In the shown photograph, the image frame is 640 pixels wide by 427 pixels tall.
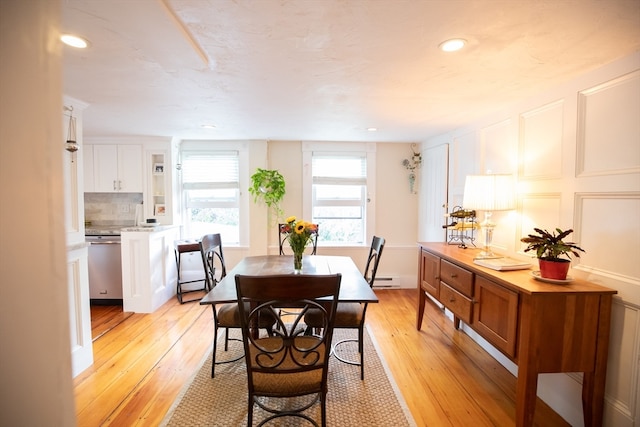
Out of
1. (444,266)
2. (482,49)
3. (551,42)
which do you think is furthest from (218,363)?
(551,42)

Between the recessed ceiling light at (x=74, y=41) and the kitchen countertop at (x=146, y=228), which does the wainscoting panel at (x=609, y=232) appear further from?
the kitchen countertop at (x=146, y=228)

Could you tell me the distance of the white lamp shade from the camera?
87.0 inches

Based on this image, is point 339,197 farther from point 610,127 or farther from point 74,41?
point 74,41

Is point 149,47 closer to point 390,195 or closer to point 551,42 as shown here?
point 551,42

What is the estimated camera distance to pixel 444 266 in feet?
8.33

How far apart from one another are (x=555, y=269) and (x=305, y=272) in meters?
1.63

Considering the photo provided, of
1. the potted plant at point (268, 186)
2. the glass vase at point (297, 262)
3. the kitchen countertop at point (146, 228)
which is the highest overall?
the potted plant at point (268, 186)

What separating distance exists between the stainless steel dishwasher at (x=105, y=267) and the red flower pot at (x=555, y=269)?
4188mm

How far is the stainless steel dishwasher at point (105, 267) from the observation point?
3605 millimetres

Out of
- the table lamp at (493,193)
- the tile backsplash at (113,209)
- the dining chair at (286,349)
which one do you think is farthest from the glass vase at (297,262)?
the tile backsplash at (113,209)

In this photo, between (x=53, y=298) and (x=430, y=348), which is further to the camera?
(x=430, y=348)

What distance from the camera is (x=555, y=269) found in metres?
1.68

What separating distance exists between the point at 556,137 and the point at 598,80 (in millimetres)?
385

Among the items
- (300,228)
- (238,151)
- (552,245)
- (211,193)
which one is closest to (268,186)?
(238,151)
